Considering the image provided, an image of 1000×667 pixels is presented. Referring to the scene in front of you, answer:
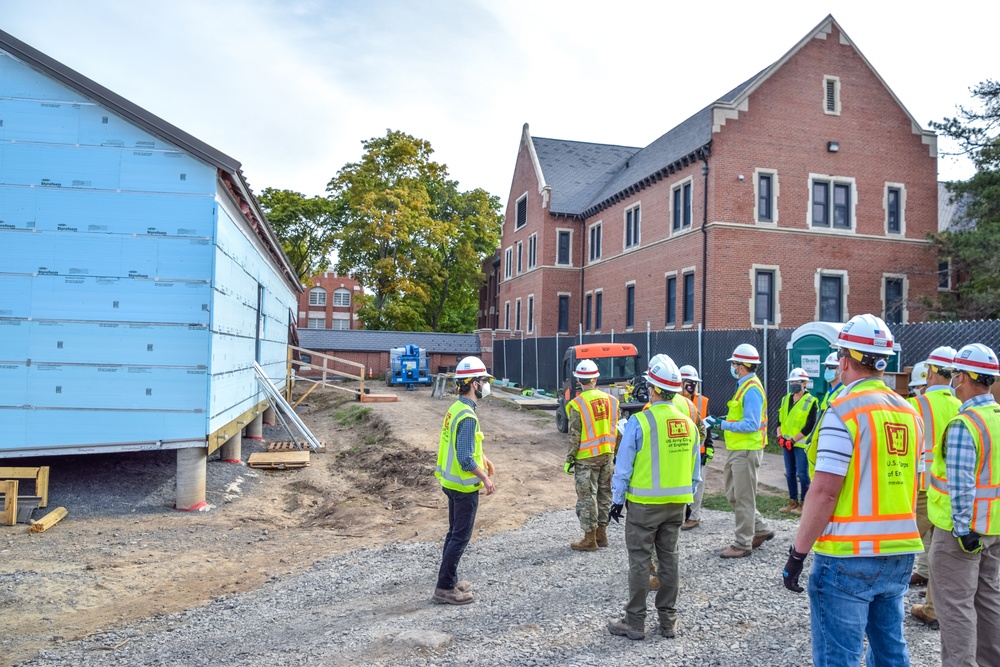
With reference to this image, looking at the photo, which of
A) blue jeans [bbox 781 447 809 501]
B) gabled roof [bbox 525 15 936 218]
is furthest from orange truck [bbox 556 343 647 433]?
gabled roof [bbox 525 15 936 218]

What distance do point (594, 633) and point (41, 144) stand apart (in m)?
9.54

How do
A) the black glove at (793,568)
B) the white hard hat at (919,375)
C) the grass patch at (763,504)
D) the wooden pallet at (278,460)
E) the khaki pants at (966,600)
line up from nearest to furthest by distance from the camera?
the black glove at (793,568)
the khaki pants at (966,600)
the white hard hat at (919,375)
the grass patch at (763,504)
the wooden pallet at (278,460)

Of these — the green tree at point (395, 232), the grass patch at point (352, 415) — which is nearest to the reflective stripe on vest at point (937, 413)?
the grass patch at point (352, 415)

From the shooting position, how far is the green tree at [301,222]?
48844 mm

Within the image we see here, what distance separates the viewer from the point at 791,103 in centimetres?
2572

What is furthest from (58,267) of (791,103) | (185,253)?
(791,103)

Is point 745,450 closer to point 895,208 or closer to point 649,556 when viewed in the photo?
point 649,556

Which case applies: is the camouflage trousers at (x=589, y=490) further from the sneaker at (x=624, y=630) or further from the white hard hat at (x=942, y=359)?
the white hard hat at (x=942, y=359)

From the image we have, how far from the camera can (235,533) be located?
28.6 ft

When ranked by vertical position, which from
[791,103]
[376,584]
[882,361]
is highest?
[791,103]

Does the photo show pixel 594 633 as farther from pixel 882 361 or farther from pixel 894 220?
pixel 894 220

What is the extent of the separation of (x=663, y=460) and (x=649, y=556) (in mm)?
732

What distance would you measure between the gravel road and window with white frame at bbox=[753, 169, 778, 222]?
20426 millimetres

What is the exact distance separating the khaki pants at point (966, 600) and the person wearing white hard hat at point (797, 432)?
4.71 meters
